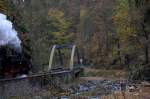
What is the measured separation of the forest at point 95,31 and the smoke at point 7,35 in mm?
13170

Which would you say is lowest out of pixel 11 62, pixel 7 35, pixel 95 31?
pixel 11 62

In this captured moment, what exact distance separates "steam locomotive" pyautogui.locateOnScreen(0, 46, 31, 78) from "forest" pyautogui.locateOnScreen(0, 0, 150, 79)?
12.7 m

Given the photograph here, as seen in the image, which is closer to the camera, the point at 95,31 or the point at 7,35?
the point at 7,35

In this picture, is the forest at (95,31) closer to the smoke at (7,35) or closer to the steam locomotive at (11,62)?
the steam locomotive at (11,62)

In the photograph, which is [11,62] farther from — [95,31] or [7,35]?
[95,31]

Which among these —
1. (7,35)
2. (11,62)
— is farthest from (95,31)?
(7,35)

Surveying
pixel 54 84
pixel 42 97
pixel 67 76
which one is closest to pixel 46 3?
pixel 67 76

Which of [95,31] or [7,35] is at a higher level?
[95,31]

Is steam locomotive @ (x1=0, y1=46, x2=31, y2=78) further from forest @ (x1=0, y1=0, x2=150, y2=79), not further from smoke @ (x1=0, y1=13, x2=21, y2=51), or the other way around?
forest @ (x1=0, y1=0, x2=150, y2=79)

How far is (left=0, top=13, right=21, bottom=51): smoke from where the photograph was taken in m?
24.9

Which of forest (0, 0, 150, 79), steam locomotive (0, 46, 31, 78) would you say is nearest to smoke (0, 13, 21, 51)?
steam locomotive (0, 46, 31, 78)

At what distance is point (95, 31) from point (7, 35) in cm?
3650

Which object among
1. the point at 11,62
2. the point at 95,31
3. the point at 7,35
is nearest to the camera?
the point at 7,35

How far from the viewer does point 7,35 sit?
83.3 feet
